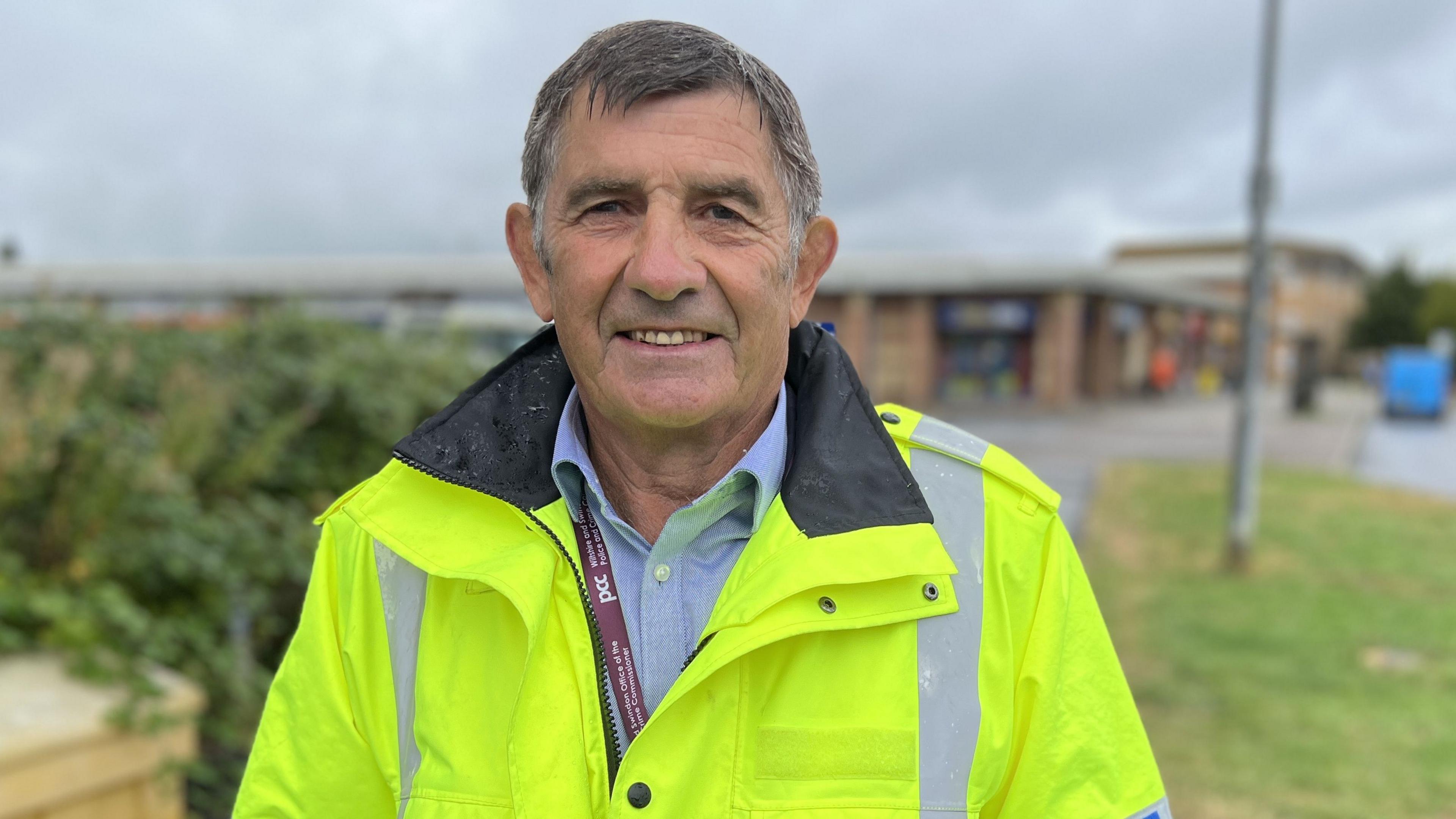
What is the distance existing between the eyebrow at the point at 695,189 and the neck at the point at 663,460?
0.36m

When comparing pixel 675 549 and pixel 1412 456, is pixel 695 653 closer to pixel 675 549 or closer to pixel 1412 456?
pixel 675 549

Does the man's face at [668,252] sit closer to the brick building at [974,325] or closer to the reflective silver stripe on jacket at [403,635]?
the reflective silver stripe on jacket at [403,635]

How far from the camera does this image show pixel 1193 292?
3597cm

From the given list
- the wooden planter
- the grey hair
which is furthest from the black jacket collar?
the wooden planter

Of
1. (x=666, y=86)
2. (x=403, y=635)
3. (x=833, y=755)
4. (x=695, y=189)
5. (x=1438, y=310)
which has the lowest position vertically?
(x=833, y=755)

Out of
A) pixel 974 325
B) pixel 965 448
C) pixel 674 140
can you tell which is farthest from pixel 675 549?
pixel 974 325

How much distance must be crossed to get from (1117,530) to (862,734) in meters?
9.47

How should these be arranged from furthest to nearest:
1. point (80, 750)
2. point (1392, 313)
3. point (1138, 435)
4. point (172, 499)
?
point (1392, 313) → point (1138, 435) → point (172, 499) → point (80, 750)

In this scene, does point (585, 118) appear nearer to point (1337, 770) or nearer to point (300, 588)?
point (300, 588)

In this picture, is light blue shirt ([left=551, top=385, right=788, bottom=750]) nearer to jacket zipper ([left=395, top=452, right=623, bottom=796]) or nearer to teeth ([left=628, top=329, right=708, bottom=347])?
jacket zipper ([left=395, top=452, right=623, bottom=796])

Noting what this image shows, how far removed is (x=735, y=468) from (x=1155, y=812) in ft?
2.64

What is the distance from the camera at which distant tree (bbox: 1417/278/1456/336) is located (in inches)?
2115

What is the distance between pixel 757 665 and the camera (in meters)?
1.46

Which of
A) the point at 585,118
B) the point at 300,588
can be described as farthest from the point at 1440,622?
the point at 585,118
